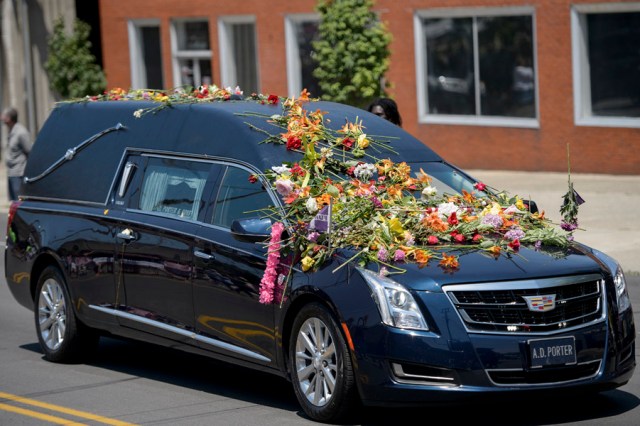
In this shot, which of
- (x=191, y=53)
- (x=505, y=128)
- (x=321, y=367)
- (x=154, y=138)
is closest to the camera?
(x=321, y=367)

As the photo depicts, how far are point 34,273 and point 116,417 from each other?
258cm

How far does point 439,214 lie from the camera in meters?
8.37

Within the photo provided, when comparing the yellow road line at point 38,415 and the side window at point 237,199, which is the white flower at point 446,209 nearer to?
the side window at point 237,199

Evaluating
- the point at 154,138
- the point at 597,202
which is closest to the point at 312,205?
the point at 154,138

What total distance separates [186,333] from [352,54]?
13.2 meters

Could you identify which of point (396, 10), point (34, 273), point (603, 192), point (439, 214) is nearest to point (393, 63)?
point (396, 10)

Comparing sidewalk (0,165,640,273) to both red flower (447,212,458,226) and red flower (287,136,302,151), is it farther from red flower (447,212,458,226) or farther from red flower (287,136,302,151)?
red flower (447,212,458,226)

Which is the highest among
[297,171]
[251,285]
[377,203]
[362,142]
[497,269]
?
[362,142]

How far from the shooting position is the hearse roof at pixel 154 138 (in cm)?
911

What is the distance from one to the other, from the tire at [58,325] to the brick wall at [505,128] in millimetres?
13090

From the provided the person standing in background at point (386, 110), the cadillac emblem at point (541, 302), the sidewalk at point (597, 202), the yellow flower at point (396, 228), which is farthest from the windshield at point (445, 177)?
the sidewalk at point (597, 202)

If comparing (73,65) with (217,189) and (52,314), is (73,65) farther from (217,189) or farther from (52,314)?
(217,189)

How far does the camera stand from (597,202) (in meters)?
19.1

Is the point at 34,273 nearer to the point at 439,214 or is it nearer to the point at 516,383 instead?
the point at 439,214
